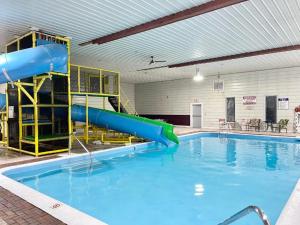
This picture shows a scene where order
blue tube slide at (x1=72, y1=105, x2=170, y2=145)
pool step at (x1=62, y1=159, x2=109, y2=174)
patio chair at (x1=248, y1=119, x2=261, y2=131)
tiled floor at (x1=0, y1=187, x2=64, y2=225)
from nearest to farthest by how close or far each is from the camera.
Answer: tiled floor at (x1=0, y1=187, x2=64, y2=225), pool step at (x1=62, y1=159, x2=109, y2=174), blue tube slide at (x1=72, y1=105, x2=170, y2=145), patio chair at (x1=248, y1=119, x2=261, y2=131)

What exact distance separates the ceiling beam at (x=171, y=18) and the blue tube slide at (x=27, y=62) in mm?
2285

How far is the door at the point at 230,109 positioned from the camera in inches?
516

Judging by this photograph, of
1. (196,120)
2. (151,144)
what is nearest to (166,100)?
(196,120)

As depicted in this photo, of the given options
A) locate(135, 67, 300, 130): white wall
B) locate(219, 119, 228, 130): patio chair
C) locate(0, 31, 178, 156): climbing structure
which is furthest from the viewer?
locate(219, 119, 228, 130): patio chair

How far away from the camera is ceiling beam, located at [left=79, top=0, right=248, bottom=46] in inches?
175

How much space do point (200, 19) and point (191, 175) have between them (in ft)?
11.5

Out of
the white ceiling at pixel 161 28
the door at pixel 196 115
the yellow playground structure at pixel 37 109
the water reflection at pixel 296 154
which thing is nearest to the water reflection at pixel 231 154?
the water reflection at pixel 296 154

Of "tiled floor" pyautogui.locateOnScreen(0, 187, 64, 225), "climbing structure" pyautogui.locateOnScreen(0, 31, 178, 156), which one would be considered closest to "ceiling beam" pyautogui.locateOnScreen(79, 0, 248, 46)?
"climbing structure" pyautogui.locateOnScreen(0, 31, 178, 156)

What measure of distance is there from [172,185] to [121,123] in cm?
398

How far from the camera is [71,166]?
5949mm

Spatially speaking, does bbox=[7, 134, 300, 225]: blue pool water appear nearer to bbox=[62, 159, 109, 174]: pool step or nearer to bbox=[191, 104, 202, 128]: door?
bbox=[62, 159, 109, 174]: pool step

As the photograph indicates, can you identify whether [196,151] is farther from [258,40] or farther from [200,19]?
[200,19]

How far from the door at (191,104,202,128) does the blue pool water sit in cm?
702

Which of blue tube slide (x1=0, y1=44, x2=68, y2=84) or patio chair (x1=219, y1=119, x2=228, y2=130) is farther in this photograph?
patio chair (x1=219, y1=119, x2=228, y2=130)
